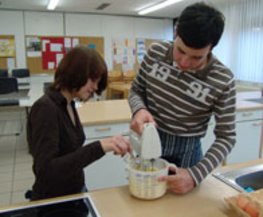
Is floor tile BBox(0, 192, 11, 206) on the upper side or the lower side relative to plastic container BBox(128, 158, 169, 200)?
lower

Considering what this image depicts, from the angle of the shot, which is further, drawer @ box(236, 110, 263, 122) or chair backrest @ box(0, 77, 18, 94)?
chair backrest @ box(0, 77, 18, 94)

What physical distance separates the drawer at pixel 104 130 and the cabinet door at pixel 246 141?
135 centimetres

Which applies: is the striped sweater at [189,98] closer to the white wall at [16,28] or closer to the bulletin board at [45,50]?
the bulletin board at [45,50]

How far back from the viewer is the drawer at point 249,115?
118 inches

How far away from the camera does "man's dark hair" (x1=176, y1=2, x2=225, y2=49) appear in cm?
92

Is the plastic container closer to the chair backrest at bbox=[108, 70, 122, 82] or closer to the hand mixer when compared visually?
the hand mixer

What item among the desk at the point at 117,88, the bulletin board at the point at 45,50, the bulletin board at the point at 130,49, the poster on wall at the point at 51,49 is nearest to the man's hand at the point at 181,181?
the desk at the point at 117,88

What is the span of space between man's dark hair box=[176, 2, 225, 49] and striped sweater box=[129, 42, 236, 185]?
21cm

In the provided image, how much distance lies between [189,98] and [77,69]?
0.47m

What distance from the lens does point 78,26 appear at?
732 centimetres

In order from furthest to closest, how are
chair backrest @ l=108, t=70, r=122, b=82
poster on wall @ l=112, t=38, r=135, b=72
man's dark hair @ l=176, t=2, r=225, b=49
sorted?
poster on wall @ l=112, t=38, r=135, b=72 → chair backrest @ l=108, t=70, r=122, b=82 → man's dark hair @ l=176, t=2, r=225, b=49

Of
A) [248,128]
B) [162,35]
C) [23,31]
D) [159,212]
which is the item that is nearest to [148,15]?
[162,35]

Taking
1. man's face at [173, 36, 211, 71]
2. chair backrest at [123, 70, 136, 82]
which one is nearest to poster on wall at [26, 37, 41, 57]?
chair backrest at [123, 70, 136, 82]

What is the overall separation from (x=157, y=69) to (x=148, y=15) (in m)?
7.01
